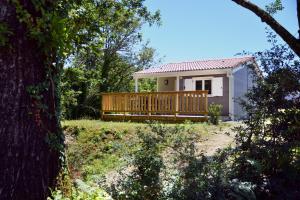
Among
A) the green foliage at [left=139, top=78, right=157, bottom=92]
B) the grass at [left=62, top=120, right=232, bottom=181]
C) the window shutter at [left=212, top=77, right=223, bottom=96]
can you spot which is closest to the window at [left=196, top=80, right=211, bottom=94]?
the window shutter at [left=212, top=77, right=223, bottom=96]

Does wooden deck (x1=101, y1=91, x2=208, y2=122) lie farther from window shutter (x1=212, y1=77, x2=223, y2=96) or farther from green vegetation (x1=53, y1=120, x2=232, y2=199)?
window shutter (x1=212, y1=77, x2=223, y2=96)

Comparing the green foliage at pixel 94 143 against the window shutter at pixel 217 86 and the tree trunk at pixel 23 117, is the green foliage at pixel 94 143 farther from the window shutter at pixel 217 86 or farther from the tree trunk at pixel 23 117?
the window shutter at pixel 217 86

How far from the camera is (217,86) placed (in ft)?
67.4

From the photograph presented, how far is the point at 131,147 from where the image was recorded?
5.69m

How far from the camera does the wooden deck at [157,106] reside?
15.3 metres

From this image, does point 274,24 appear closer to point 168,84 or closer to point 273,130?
point 273,130

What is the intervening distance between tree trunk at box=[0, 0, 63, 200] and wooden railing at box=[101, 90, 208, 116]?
1167 cm

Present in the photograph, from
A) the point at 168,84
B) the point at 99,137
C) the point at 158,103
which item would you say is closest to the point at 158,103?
the point at 158,103

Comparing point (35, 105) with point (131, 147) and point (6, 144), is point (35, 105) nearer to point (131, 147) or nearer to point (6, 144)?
point (6, 144)

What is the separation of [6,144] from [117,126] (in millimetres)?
10453

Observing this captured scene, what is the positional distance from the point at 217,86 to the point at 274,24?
13331mm

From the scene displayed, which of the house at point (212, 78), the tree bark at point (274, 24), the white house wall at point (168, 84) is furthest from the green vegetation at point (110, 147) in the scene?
the white house wall at point (168, 84)

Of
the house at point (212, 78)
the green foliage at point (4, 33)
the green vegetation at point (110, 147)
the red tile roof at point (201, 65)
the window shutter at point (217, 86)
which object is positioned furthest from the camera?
the window shutter at point (217, 86)

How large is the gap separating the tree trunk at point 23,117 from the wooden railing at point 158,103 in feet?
38.3
